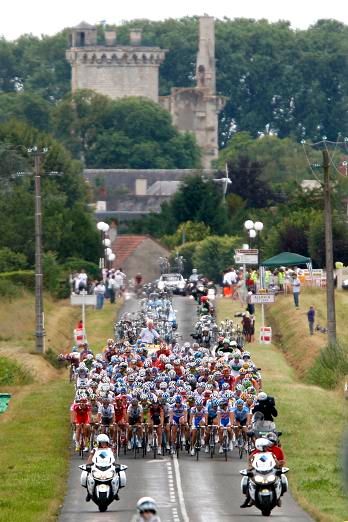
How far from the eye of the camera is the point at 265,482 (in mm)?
39625

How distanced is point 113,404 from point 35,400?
13.0m

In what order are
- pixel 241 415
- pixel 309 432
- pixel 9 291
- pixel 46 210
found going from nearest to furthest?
1. pixel 241 415
2. pixel 309 432
3. pixel 9 291
4. pixel 46 210

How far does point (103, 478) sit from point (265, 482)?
2.86 meters

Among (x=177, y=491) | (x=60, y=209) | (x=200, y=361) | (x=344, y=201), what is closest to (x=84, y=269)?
(x=60, y=209)

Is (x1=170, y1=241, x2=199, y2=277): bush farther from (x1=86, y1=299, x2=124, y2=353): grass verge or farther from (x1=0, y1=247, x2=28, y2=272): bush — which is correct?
(x1=86, y1=299, x2=124, y2=353): grass verge

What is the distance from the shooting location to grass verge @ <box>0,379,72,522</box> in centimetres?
4169

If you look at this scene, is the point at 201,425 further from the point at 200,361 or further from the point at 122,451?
the point at 200,361

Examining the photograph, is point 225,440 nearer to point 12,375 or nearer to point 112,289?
point 12,375

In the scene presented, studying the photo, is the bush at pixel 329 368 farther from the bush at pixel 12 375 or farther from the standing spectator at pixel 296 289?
the standing spectator at pixel 296 289

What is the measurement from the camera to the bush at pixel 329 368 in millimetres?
65062

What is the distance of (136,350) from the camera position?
5850 centimetres

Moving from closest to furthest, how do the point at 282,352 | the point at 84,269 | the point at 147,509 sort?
the point at 147,509
the point at 282,352
the point at 84,269

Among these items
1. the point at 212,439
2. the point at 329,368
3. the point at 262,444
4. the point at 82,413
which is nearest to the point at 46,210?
the point at 329,368

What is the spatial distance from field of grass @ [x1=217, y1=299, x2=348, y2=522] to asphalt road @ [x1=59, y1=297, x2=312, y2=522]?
0.65m
